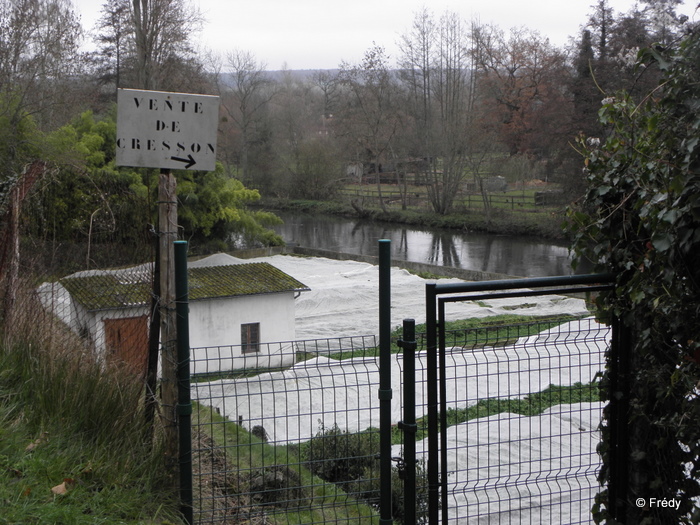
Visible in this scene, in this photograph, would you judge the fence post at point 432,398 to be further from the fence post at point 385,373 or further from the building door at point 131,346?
the building door at point 131,346

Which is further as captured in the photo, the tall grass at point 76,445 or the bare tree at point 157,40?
the bare tree at point 157,40

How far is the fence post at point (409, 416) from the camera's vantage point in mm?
2975

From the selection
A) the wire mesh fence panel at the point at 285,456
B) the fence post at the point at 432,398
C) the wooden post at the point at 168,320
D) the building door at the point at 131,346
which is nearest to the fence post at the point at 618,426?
the fence post at the point at 432,398

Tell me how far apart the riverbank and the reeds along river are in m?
0.66

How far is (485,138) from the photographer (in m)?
49.6

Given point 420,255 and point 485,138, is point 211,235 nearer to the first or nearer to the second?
point 420,255

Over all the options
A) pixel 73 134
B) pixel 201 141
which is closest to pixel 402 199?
pixel 73 134

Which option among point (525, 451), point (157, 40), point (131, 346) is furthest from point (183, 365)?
point (157, 40)

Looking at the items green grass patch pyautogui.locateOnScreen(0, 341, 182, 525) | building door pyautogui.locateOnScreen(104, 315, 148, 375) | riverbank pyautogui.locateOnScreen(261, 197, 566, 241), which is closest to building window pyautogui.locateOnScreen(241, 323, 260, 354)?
building door pyautogui.locateOnScreen(104, 315, 148, 375)

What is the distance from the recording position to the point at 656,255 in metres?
2.66

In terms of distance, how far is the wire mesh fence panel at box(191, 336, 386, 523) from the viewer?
3.53 metres

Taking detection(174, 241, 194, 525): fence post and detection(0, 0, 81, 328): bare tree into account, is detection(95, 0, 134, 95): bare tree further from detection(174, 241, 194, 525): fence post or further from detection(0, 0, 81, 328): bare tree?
detection(174, 241, 194, 525): fence post

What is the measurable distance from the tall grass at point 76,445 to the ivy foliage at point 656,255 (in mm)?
1995

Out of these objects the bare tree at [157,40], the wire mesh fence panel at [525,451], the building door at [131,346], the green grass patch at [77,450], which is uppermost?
the bare tree at [157,40]
